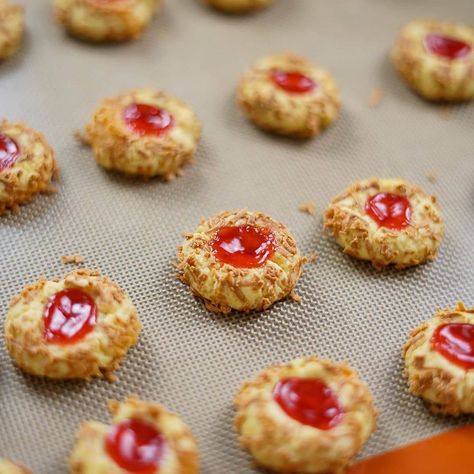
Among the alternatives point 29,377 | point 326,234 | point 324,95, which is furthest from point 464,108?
point 29,377

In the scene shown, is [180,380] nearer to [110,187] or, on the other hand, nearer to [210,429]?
[210,429]

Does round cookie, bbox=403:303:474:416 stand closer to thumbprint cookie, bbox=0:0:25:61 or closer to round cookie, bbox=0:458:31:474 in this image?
round cookie, bbox=0:458:31:474

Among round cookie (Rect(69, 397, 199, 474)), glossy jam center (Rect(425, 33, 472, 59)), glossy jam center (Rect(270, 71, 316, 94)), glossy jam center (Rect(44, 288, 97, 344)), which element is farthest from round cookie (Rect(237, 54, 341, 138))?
round cookie (Rect(69, 397, 199, 474))

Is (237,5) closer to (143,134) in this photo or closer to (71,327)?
(143,134)

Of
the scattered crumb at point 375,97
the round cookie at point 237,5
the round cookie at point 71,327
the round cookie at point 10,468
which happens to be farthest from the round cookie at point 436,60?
the round cookie at point 10,468

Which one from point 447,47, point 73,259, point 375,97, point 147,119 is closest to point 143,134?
point 147,119

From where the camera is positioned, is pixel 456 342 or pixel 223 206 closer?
pixel 456 342
